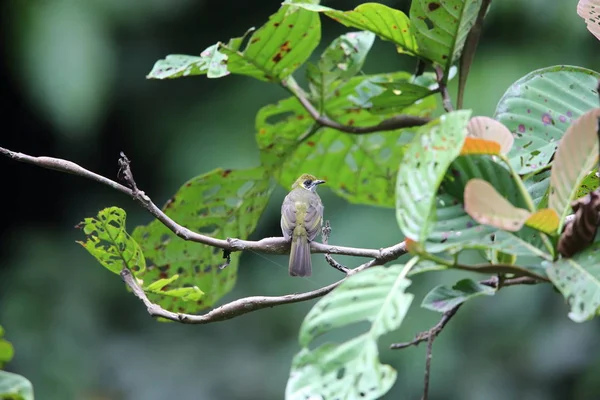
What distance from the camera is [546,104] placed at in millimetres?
1269

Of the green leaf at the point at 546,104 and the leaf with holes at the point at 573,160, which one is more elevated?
the leaf with holes at the point at 573,160

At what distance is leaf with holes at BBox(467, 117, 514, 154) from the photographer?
0.92 m

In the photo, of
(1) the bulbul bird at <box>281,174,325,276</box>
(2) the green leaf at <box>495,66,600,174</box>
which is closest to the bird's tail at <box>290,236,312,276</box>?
(1) the bulbul bird at <box>281,174,325,276</box>

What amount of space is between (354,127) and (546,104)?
1.87ft

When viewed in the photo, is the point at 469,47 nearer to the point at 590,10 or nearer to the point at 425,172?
the point at 590,10

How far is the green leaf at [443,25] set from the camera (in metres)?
1.45

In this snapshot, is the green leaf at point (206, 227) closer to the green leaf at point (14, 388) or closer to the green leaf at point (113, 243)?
the green leaf at point (113, 243)

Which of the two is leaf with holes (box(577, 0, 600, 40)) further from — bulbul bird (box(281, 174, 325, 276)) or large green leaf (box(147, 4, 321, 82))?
bulbul bird (box(281, 174, 325, 276))

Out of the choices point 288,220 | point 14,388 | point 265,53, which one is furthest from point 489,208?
point 288,220

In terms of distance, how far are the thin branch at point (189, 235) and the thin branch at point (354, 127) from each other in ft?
1.58

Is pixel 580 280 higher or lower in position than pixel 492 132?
lower

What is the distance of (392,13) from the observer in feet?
4.96

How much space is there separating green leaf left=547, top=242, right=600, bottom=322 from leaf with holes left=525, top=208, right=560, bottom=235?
0.05 meters

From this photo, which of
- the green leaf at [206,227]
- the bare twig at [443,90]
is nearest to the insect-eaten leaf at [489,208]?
the bare twig at [443,90]
